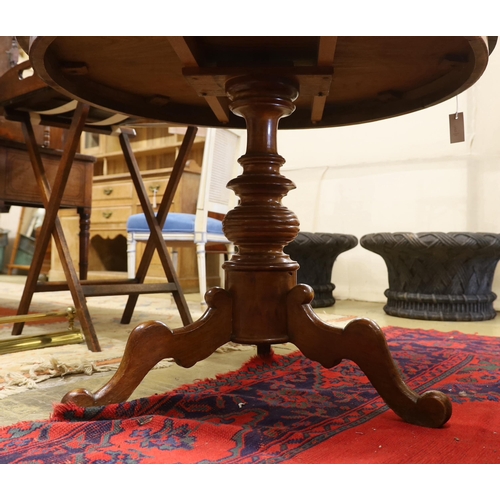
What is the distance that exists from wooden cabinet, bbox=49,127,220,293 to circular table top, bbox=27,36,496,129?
2.33 meters

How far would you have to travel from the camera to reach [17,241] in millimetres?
5934

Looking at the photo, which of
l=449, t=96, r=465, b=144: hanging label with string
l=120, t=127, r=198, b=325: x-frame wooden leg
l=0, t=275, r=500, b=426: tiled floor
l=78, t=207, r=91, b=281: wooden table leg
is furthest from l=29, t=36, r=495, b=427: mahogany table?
l=78, t=207, r=91, b=281: wooden table leg

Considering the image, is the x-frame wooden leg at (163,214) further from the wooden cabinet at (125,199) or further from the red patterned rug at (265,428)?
the wooden cabinet at (125,199)

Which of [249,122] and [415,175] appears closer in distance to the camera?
[249,122]

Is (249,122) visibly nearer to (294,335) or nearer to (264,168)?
(264,168)

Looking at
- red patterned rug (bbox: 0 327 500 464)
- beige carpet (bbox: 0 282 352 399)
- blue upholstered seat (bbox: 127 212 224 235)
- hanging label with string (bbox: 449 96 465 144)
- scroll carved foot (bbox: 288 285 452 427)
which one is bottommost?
beige carpet (bbox: 0 282 352 399)

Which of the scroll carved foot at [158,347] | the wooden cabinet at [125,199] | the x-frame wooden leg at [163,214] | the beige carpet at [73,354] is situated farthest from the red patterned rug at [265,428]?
the wooden cabinet at [125,199]

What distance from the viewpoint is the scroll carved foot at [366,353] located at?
2.71 ft

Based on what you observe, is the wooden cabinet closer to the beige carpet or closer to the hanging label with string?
the beige carpet

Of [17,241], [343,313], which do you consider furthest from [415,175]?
[17,241]

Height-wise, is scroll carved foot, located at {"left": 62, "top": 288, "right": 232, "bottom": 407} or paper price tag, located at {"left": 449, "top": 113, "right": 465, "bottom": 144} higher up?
paper price tag, located at {"left": 449, "top": 113, "right": 465, "bottom": 144}

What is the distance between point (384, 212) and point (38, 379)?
243 cm

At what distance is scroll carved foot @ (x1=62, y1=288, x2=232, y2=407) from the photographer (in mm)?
868

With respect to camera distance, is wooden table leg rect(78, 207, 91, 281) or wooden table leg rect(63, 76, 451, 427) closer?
wooden table leg rect(63, 76, 451, 427)
